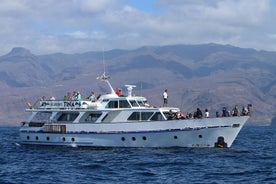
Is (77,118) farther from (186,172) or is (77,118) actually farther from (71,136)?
(186,172)

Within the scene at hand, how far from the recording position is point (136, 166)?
44.7 metres

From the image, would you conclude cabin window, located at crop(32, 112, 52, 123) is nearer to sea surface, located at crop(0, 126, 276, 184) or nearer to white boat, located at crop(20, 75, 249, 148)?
white boat, located at crop(20, 75, 249, 148)

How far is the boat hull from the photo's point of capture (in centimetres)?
5647

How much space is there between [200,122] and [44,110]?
19.0 m

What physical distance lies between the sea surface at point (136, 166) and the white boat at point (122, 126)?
152 centimetres

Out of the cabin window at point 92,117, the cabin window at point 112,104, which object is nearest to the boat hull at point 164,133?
the cabin window at point 92,117

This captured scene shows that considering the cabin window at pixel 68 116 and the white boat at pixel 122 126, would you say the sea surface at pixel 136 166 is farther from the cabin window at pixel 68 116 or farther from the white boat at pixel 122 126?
the cabin window at pixel 68 116

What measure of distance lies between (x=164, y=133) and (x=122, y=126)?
458 cm

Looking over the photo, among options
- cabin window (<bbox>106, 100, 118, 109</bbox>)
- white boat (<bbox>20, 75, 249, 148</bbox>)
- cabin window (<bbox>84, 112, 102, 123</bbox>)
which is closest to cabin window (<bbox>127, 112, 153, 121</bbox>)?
white boat (<bbox>20, 75, 249, 148</bbox>)

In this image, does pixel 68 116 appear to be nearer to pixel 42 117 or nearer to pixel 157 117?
pixel 42 117

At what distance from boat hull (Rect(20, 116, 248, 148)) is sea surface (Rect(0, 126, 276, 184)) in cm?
133

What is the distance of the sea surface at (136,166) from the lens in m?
38.7

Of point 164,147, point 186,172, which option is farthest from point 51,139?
point 186,172

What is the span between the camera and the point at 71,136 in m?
61.3
